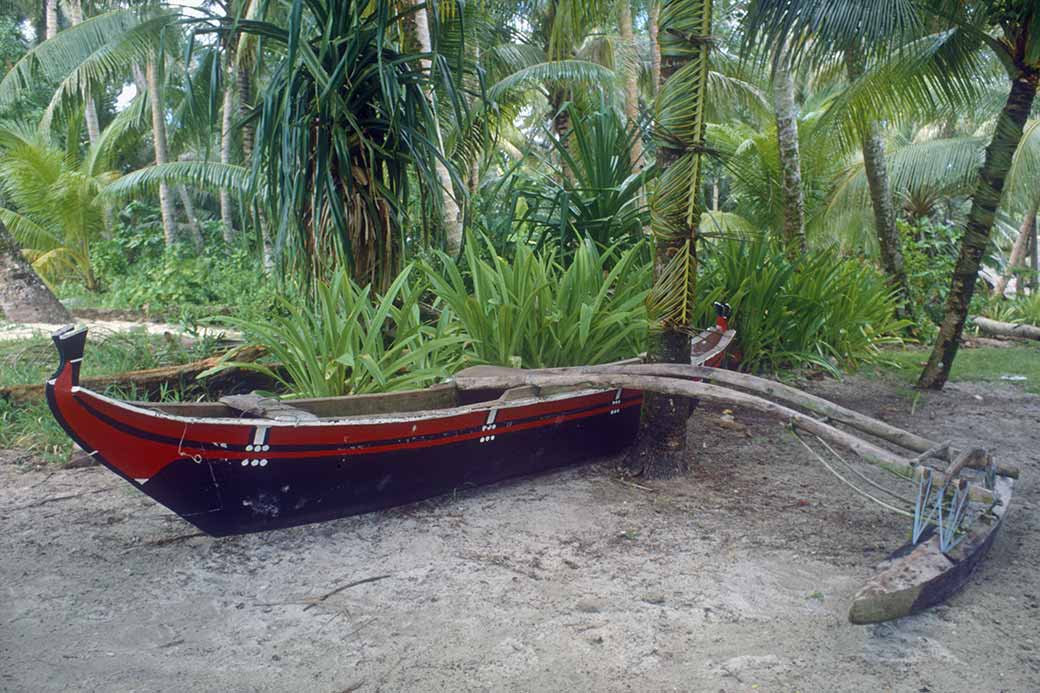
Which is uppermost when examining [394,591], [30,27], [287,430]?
[30,27]

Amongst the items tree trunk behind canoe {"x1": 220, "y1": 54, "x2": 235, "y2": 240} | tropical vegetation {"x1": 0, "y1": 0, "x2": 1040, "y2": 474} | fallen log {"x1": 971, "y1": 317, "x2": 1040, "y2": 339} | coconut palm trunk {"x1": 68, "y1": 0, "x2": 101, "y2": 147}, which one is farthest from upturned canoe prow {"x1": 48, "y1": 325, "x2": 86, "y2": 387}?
Answer: coconut palm trunk {"x1": 68, "y1": 0, "x2": 101, "y2": 147}

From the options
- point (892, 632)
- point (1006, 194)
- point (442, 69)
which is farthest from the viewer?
point (1006, 194)

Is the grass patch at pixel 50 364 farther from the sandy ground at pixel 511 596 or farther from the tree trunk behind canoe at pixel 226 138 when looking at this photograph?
the tree trunk behind canoe at pixel 226 138

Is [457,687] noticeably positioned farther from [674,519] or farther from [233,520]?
[674,519]

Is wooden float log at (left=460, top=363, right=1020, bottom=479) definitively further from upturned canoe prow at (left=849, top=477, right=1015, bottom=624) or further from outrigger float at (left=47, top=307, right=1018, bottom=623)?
upturned canoe prow at (left=849, top=477, right=1015, bottom=624)

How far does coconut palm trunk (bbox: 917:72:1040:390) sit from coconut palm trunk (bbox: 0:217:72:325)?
28.4 feet

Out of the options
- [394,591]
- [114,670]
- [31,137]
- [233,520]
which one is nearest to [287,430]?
[233,520]

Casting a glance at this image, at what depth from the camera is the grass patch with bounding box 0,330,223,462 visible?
5.15 m

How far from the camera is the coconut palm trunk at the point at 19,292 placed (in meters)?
8.97

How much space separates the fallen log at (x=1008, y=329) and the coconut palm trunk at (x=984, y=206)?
430 centimetres

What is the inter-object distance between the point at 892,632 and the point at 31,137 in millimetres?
16532

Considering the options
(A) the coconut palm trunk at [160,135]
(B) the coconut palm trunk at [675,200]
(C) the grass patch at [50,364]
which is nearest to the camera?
(B) the coconut palm trunk at [675,200]

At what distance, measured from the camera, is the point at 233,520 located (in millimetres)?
3650

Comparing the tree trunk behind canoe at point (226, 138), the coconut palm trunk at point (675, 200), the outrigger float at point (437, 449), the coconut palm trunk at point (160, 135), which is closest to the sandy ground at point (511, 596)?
the outrigger float at point (437, 449)
